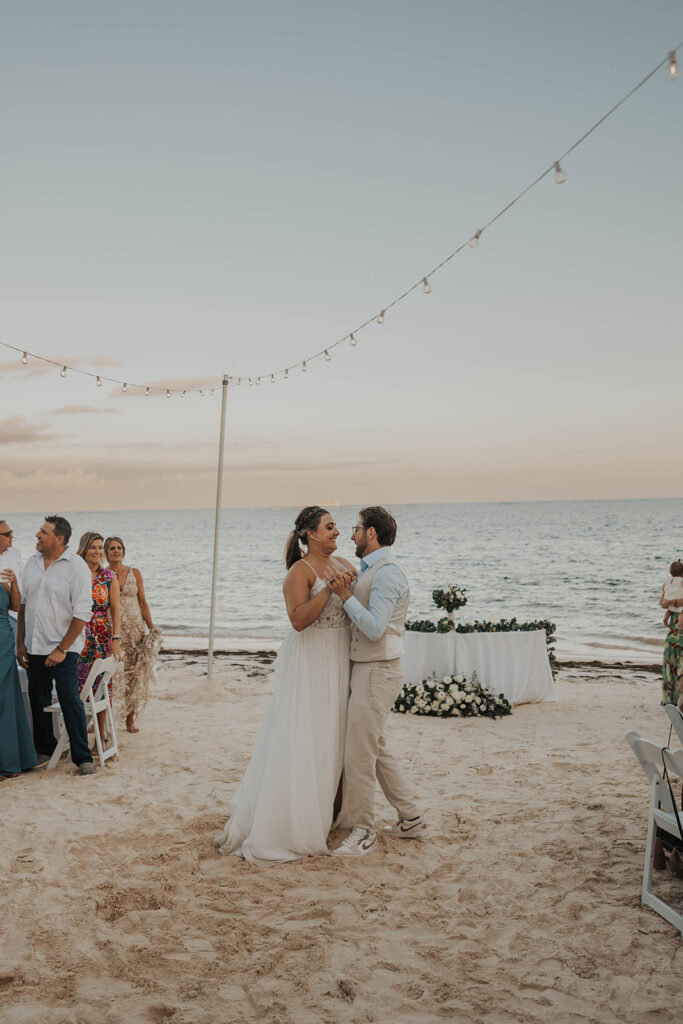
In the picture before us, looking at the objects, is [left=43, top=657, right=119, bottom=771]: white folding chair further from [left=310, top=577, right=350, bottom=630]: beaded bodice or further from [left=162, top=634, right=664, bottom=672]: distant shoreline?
[left=162, top=634, right=664, bottom=672]: distant shoreline

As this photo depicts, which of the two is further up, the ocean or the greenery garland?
the greenery garland

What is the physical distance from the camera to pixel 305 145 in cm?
1103

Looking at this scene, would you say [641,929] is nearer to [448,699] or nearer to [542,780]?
[542,780]

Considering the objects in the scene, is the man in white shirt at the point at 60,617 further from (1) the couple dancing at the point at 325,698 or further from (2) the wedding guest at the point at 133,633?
(1) the couple dancing at the point at 325,698

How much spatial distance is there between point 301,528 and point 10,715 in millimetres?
2959

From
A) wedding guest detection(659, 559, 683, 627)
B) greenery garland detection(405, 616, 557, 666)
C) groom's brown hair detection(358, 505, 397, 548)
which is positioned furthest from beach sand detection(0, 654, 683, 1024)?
wedding guest detection(659, 559, 683, 627)

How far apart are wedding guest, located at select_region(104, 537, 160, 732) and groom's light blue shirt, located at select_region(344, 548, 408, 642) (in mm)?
3325

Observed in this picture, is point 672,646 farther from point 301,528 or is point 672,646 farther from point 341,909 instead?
point 341,909

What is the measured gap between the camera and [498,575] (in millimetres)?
38406

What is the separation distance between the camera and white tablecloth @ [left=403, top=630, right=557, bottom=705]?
798 centimetres

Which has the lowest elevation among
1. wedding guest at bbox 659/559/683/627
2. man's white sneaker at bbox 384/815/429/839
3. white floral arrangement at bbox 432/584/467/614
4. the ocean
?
the ocean

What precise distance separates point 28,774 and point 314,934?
10.8 ft

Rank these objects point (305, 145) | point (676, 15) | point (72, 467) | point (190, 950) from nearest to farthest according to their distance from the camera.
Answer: point (190, 950) → point (676, 15) → point (305, 145) → point (72, 467)

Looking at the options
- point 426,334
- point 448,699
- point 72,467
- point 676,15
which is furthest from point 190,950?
point 72,467
